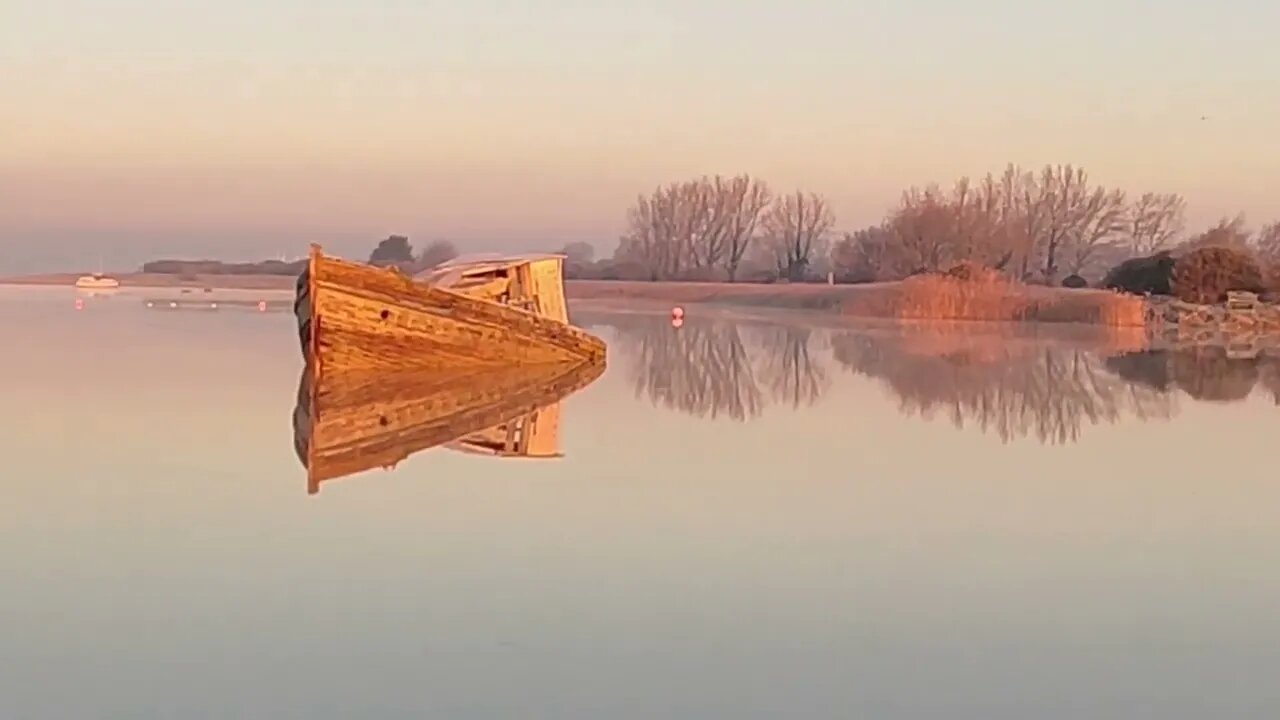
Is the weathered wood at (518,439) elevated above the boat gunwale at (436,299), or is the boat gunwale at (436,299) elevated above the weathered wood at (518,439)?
the boat gunwale at (436,299)

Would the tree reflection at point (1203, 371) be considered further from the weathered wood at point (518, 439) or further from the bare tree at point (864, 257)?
the bare tree at point (864, 257)

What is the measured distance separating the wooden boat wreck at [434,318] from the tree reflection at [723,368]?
1532mm

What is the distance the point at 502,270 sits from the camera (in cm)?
2331

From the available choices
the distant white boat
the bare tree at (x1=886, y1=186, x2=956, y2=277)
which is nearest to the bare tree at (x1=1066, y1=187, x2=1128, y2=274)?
the bare tree at (x1=886, y1=186, x2=956, y2=277)

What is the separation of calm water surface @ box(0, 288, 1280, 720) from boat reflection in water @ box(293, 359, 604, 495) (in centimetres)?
30

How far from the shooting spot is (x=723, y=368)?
2286 centimetres

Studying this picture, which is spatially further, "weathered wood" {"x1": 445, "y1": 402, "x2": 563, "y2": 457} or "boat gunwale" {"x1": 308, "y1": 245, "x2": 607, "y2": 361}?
"boat gunwale" {"x1": 308, "y1": 245, "x2": 607, "y2": 361}

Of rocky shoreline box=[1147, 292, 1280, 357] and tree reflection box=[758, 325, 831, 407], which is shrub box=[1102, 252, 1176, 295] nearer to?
rocky shoreline box=[1147, 292, 1280, 357]

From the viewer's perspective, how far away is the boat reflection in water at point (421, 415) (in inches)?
451

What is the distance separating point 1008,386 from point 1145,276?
29.5 m

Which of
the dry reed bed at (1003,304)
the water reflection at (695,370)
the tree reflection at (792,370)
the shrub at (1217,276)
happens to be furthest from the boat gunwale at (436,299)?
the shrub at (1217,276)

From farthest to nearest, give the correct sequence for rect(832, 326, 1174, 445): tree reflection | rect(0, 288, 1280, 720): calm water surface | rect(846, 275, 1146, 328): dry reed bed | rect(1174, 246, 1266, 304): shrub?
rect(1174, 246, 1266, 304): shrub < rect(846, 275, 1146, 328): dry reed bed < rect(832, 326, 1174, 445): tree reflection < rect(0, 288, 1280, 720): calm water surface

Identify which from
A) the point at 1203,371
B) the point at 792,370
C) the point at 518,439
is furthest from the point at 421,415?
the point at 1203,371

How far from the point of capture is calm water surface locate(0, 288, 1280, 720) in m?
5.11
